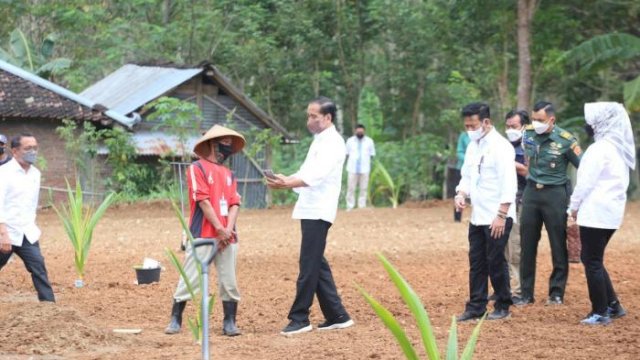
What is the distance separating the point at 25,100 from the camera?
2419cm

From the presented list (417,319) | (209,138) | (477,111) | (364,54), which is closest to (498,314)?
(477,111)

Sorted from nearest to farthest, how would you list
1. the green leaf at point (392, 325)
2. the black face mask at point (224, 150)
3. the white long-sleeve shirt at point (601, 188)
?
the green leaf at point (392, 325) < the black face mask at point (224, 150) < the white long-sleeve shirt at point (601, 188)

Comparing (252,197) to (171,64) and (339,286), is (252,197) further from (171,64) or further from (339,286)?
(339,286)

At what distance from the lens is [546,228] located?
9656 millimetres

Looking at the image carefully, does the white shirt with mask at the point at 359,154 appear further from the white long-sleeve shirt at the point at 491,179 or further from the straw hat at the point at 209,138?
the straw hat at the point at 209,138

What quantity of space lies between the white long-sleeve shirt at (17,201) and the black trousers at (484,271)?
3710 mm

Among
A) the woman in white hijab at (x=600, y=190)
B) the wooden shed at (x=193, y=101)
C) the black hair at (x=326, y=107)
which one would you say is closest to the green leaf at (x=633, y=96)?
the wooden shed at (x=193, y=101)

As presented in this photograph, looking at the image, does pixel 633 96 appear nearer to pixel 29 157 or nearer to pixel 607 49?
pixel 607 49

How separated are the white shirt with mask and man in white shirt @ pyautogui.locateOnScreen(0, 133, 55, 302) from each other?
544 inches

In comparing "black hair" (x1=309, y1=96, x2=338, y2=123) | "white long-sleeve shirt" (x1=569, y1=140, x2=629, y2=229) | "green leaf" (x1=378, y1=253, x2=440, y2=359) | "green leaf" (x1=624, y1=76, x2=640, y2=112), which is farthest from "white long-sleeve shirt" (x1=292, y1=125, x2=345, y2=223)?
"green leaf" (x1=624, y1=76, x2=640, y2=112)

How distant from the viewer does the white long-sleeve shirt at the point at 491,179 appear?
28.0ft

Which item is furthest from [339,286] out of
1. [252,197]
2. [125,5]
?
[125,5]

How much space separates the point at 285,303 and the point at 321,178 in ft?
7.64

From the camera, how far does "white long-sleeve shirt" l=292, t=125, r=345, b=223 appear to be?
806 cm
